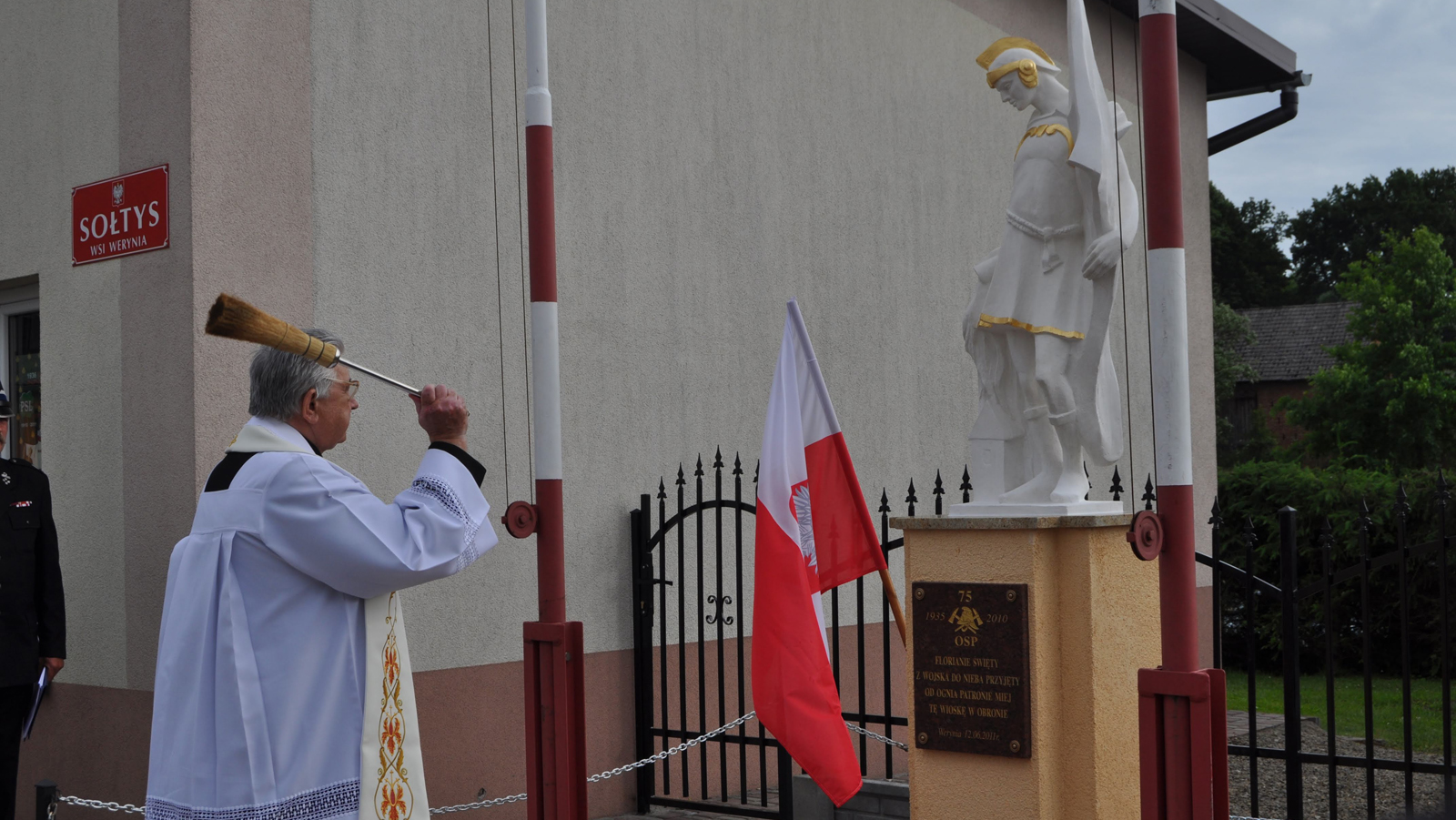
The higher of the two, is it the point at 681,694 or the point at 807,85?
the point at 807,85

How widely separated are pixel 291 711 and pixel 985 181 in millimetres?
7580

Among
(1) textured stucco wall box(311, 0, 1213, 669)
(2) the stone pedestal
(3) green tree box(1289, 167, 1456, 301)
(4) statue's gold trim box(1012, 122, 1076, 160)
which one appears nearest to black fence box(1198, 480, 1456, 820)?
(2) the stone pedestal

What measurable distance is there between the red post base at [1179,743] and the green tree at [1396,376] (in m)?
31.6

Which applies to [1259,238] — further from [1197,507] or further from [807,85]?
[807,85]

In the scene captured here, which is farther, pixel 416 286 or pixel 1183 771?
pixel 416 286

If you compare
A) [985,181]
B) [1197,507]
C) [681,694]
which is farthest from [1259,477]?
[681,694]

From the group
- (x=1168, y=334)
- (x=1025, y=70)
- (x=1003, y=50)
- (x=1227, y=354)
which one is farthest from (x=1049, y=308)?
(x=1227, y=354)

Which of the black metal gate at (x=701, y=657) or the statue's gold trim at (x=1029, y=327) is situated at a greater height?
→ the statue's gold trim at (x=1029, y=327)

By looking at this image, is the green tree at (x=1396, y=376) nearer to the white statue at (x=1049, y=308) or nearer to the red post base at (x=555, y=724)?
the white statue at (x=1049, y=308)

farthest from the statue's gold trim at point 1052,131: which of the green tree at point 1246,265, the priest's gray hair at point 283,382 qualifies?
the green tree at point 1246,265

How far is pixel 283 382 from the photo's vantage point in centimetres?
327

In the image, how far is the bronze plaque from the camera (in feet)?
14.5

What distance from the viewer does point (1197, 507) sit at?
12.5 m

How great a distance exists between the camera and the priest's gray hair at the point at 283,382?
10.7ft
